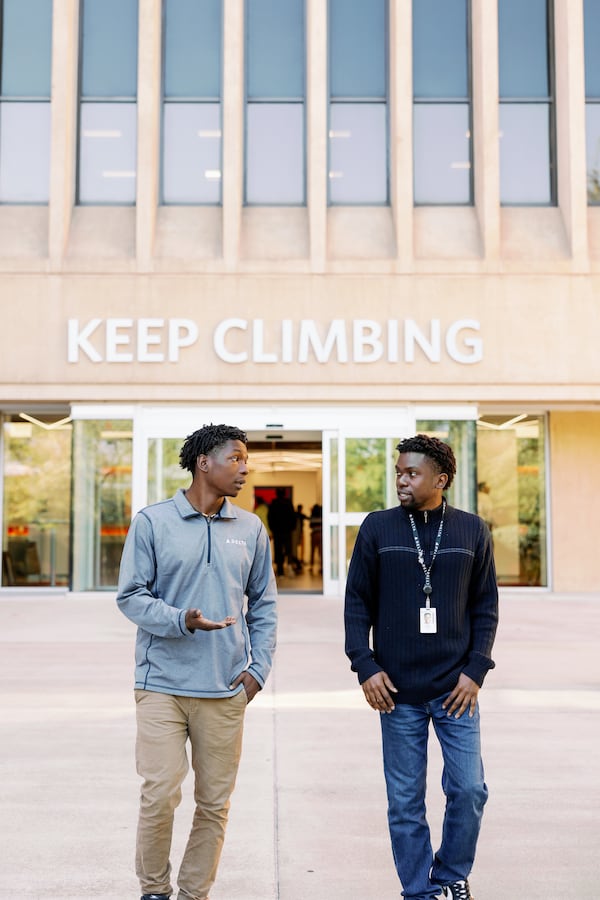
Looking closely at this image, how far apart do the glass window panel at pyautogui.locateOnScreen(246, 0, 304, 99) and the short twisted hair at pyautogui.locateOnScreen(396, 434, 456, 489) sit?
15549 millimetres

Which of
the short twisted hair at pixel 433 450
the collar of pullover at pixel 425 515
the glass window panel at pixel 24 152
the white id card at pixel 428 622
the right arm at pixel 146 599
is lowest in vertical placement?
the white id card at pixel 428 622

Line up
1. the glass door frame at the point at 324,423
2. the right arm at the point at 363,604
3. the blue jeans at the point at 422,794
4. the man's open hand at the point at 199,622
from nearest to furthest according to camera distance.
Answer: the man's open hand at the point at 199,622, the blue jeans at the point at 422,794, the right arm at the point at 363,604, the glass door frame at the point at 324,423

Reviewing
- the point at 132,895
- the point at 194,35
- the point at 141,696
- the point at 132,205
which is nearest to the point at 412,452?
the point at 141,696

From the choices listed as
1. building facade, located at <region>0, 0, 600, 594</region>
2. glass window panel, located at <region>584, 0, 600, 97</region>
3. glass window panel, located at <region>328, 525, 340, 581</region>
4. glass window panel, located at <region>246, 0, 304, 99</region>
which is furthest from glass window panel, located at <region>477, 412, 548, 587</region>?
glass window panel, located at <region>246, 0, 304, 99</region>

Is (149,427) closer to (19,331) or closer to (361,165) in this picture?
(19,331)

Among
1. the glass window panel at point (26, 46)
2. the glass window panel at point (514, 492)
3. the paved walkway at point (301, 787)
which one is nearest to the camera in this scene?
the paved walkway at point (301, 787)

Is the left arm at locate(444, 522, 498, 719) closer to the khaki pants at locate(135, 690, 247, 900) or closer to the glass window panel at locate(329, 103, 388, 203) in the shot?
the khaki pants at locate(135, 690, 247, 900)

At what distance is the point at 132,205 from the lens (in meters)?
17.8

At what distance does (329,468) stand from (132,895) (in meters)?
13.7

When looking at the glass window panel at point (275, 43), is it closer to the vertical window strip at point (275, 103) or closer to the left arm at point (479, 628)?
the vertical window strip at point (275, 103)

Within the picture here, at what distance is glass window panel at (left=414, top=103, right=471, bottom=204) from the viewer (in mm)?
18016

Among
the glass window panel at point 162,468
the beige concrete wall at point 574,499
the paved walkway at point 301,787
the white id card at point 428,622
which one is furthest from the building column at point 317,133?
the white id card at point 428,622

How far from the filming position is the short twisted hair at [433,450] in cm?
400

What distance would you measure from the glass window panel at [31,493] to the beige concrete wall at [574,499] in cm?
909
